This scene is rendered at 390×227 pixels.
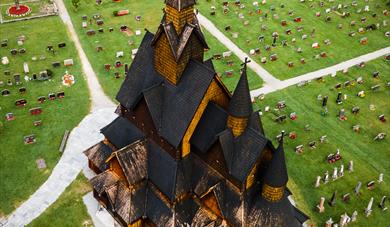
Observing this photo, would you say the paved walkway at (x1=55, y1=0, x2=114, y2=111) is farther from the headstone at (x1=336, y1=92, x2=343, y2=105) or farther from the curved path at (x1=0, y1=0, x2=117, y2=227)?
the headstone at (x1=336, y1=92, x2=343, y2=105)

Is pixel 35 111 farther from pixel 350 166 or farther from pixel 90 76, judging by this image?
pixel 350 166

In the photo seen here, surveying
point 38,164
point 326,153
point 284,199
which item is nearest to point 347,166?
point 326,153

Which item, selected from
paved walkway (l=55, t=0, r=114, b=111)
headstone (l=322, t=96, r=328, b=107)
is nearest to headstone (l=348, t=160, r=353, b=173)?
headstone (l=322, t=96, r=328, b=107)

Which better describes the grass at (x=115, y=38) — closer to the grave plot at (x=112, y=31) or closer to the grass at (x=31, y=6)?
the grave plot at (x=112, y=31)

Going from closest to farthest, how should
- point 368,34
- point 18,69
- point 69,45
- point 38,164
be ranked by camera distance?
point 38,164, point 18,69, point 69,45, point 368,34

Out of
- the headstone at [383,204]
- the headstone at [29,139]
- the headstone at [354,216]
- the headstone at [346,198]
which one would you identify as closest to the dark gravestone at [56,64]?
the headstone at [29,139]

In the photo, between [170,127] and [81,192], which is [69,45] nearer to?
[81,192]

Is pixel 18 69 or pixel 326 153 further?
pixel 18 69
